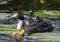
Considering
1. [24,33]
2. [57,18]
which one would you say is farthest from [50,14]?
[24,33]

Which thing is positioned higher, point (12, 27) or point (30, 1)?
point (30, 1)

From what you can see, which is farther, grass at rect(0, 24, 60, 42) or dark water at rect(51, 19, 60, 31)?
dark water at rect(51, 19, 60, 31)

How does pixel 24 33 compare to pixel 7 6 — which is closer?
pixel 24 33

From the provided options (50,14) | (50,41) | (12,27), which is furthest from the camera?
(50,14)

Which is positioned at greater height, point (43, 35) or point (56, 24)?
point (56, 24)

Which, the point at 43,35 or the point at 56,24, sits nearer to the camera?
the point at 43,35

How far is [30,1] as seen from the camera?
23.2 meters

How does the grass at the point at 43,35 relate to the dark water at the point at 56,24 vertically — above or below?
below

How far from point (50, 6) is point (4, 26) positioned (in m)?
7.46

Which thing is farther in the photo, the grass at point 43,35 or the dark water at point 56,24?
the dark water at point 56,24

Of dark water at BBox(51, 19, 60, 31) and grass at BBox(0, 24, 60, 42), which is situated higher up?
dark water at BBox(51, 19, 60, 31)

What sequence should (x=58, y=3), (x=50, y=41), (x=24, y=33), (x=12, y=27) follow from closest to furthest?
1. (x=50, y=41)
2. (x=24, y=33)
3. (x=12, y=27)
4. (x=58, y=3)

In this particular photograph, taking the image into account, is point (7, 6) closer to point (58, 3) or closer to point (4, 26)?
point (58, 3)

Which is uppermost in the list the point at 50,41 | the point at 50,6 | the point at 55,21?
the point at 50,6
